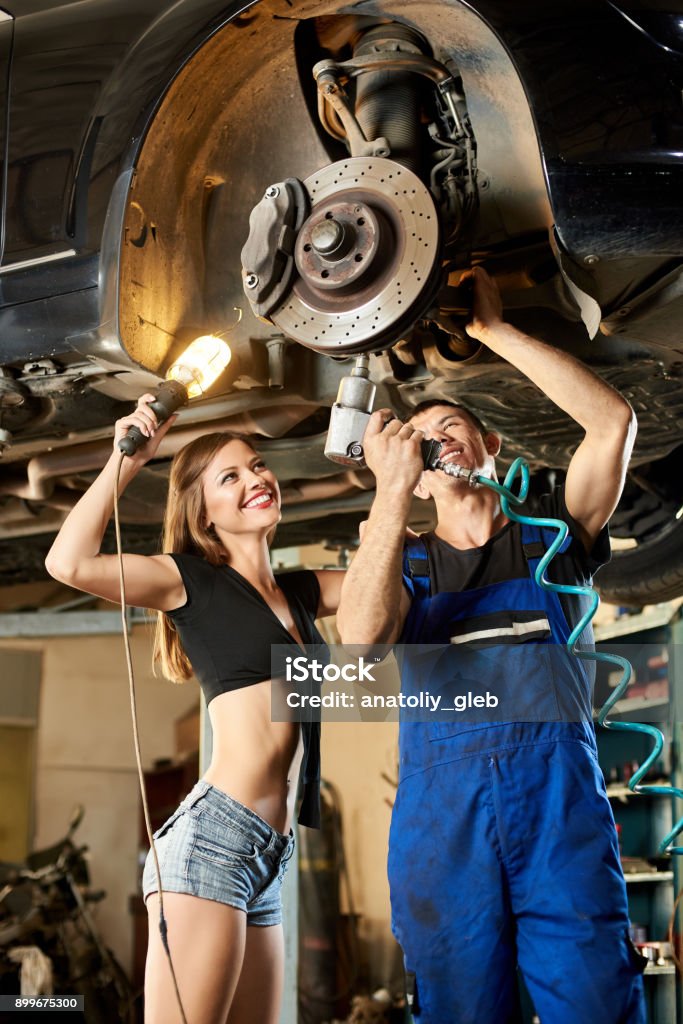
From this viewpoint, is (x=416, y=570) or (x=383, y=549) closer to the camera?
(x=383, y=549)

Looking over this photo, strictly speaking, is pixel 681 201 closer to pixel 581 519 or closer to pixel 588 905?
pixel 581 519

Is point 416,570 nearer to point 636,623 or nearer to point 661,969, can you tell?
point 661,969

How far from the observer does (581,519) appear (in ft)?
6.00

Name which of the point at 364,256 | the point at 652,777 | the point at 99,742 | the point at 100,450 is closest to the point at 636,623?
the point at 652,777

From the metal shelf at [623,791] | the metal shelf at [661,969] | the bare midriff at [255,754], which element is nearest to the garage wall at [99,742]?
the metal shelf at [623,791]

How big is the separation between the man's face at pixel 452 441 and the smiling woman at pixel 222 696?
0.96 feet

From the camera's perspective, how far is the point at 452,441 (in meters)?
1.88

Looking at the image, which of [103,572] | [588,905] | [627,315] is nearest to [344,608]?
[103,572]

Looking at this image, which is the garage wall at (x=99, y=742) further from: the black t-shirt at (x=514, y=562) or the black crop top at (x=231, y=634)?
the black t-shirt at (x=514, y=562)

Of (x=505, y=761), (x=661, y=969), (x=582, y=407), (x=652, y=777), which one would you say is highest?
(x=582, y=407)

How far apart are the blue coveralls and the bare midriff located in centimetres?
20

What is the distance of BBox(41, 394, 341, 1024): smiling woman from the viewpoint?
1.63 meters

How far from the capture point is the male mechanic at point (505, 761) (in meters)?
1.56

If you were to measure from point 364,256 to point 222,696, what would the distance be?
77cm
